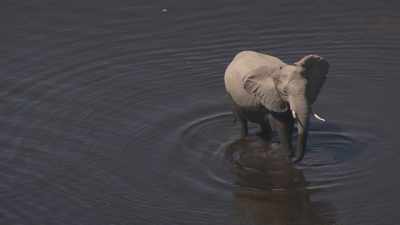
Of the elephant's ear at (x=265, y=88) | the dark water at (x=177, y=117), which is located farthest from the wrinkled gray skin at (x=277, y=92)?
the dark water at (x=177, y=117)

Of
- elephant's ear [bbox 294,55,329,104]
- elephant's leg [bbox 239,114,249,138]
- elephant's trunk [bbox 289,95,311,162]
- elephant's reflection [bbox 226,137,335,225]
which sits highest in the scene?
A: elephant's ear [bbox 294,55,329,104]

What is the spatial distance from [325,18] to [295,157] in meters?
5.03

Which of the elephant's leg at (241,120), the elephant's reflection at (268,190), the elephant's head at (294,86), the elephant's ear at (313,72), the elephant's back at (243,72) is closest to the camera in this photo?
the elephant's reflection at (268,190)

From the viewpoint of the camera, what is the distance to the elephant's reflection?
1333 cm

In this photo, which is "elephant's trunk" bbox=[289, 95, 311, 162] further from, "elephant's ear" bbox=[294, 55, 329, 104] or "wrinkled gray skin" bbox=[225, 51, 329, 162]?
"elephant's ear" bbox=[294, 55, 329, 104]

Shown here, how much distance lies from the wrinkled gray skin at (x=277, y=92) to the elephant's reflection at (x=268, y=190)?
0.26 m

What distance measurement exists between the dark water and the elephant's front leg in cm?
32

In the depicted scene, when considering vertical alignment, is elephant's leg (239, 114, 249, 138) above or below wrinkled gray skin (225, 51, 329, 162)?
below

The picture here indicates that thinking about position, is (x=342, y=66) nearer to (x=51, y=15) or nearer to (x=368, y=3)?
(x=368, y=3)

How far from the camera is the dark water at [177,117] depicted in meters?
13.6

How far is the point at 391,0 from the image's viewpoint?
19.0m

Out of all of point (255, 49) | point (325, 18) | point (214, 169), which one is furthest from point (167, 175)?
point (325, 18)

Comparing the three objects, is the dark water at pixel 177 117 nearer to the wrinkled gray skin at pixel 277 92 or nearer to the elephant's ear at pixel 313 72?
the wrinkled gray skin at pixel 277 92

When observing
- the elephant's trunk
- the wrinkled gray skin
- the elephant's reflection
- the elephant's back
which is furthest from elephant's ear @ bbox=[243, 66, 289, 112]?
the elephant's reflection
